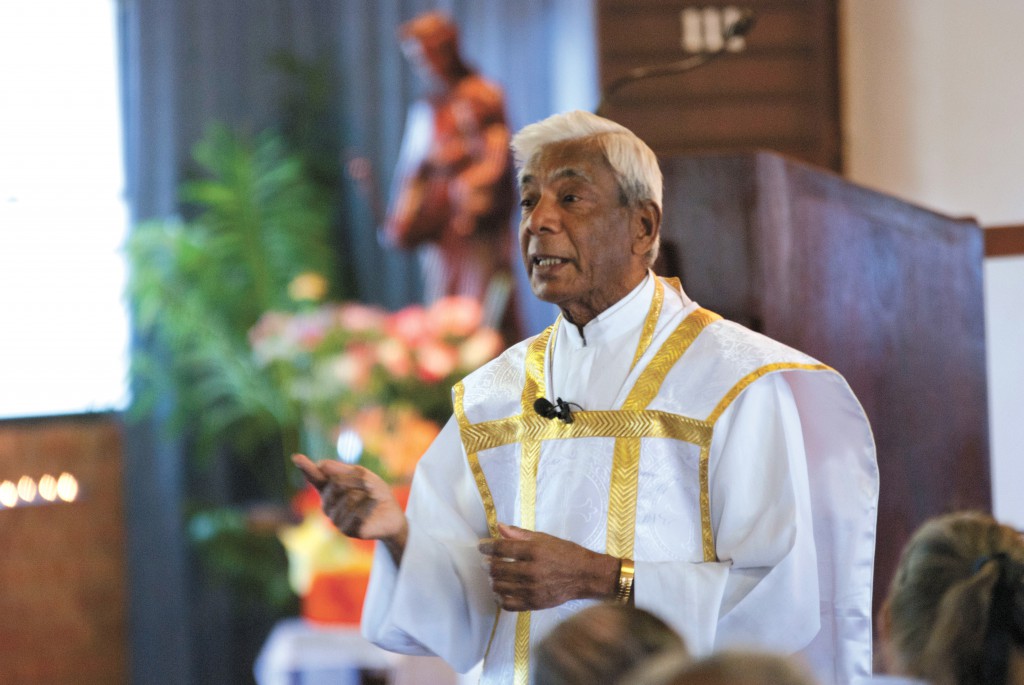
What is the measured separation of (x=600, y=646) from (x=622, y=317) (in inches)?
38.6

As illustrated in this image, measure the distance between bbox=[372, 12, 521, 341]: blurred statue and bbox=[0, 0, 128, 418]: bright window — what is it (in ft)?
4.37

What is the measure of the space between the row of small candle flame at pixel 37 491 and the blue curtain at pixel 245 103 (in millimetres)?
265

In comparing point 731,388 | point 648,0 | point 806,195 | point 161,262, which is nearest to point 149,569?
point 161,262

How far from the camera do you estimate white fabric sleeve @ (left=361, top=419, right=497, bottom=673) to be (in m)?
2.21

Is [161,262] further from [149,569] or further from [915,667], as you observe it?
[915,667]

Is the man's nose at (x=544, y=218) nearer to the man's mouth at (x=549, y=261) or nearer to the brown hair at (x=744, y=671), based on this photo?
the man's mouth at (x=549, y=261)

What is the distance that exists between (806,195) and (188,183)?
374 centimetres

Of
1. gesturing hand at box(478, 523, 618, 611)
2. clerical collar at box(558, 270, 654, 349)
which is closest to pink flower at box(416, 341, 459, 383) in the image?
clerical collar at box(558, 270, 654, 349)

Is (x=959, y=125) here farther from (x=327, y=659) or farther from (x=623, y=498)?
(x=623, y=498)

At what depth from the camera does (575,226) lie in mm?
2174

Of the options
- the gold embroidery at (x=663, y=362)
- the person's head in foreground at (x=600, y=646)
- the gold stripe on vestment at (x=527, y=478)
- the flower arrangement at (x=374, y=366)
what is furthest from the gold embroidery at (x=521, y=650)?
the flower arrangement at (x=374, y=366)

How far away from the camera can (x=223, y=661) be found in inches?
239

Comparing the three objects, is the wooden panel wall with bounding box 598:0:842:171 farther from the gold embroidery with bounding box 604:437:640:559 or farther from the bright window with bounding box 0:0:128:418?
the gold embroidery with bounding box 604:437:640:559

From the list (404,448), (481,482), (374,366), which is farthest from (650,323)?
(374,366)
